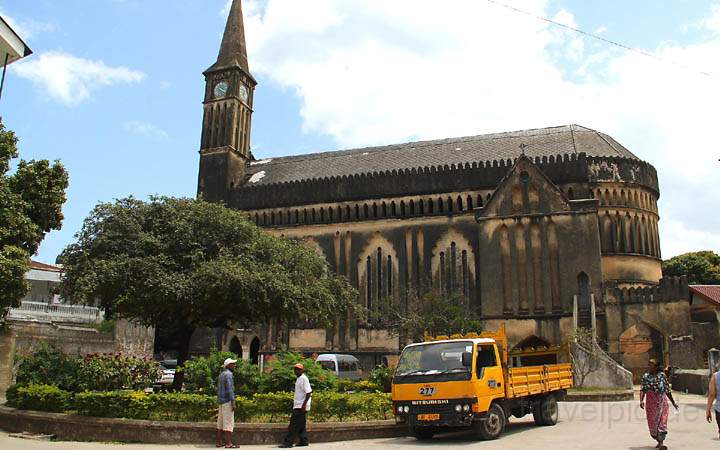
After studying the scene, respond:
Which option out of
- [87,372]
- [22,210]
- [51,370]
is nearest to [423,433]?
[87,372]

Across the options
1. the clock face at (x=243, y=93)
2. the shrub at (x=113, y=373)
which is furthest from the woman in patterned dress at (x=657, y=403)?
the clock face at (x=243, y=93)

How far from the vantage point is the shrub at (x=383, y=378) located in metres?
16.8

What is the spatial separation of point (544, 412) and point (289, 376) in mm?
6032

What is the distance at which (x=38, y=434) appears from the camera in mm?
13484

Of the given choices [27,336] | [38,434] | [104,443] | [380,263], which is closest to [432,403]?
[104,443]

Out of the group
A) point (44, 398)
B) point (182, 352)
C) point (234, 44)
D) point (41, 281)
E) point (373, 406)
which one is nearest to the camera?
point (44, 398)

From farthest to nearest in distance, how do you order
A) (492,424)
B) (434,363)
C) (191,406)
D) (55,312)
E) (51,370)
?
1. (55,312)
2. (51,370)
3. (191,406)
4. (434,363)
5. (492,424)

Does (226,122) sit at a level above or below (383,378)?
above

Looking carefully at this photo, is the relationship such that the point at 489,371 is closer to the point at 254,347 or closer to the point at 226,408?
the point at 226,408

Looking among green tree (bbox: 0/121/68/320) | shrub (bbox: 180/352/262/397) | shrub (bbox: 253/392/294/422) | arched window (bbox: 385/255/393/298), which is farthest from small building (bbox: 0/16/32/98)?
arched window (bbox: 385/255/393/298)

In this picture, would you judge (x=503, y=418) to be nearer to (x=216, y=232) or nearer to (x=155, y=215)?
(x=216, y=232)

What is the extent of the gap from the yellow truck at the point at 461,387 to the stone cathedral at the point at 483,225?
20.0 m

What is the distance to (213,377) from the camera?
14828 millimetres

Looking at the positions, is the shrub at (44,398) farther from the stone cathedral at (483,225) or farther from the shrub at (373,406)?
the stone cathedral at (483,225)
